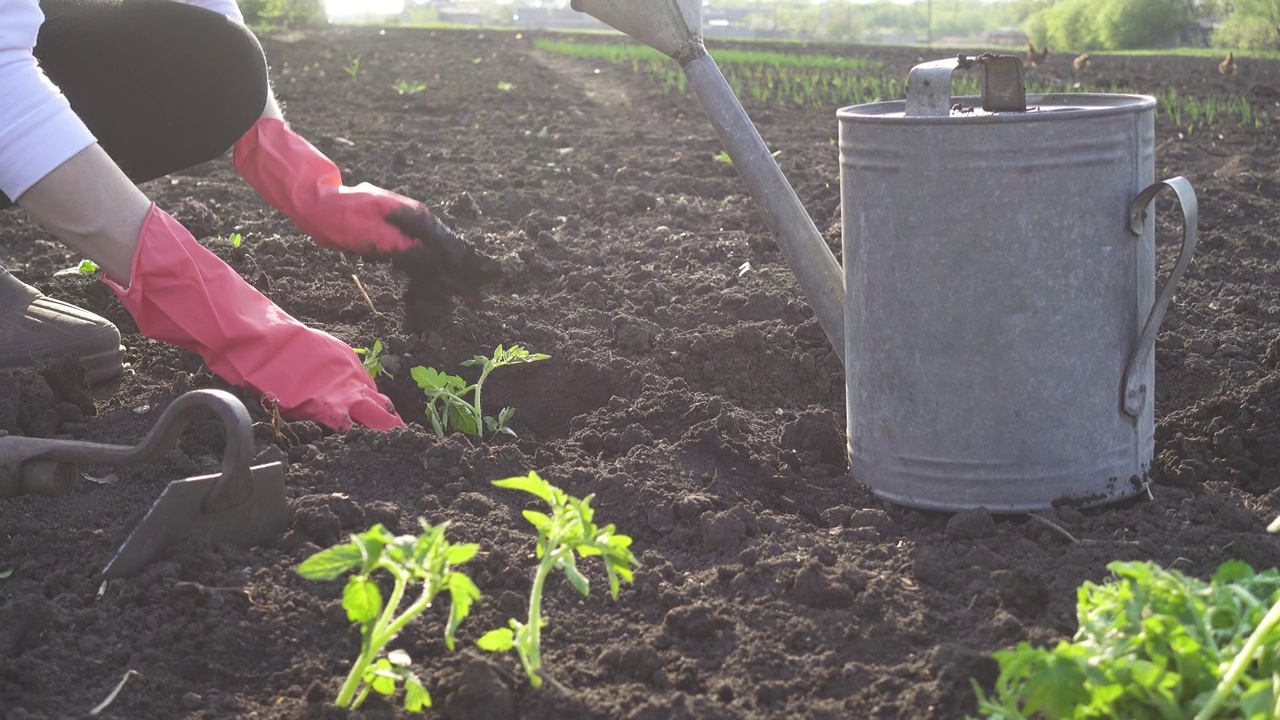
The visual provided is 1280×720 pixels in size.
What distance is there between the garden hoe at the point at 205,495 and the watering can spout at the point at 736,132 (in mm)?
895

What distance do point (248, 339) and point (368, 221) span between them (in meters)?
0.50

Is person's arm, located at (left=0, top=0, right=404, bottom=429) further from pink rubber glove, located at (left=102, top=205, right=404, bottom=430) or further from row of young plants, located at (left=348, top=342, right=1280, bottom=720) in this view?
row of young plants, located at (left=348, top=342, right=1280, bottom=720)

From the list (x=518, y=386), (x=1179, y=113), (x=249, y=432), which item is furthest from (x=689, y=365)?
(x=1179, y=113)

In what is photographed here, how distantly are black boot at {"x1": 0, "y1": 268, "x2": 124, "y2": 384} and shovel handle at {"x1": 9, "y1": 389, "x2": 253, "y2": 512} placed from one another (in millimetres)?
749

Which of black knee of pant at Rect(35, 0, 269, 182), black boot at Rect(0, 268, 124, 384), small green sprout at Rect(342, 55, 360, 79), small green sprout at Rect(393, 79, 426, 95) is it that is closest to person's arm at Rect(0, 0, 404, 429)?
black boot at Rect(0, 268, 124, 384)

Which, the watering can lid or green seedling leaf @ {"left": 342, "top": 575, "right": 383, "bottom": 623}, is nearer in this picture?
green seedling leaf @ {"left": 342, "top": 575, "right": 383, "bottom": 623}

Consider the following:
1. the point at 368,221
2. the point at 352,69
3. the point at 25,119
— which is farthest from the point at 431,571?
the point at 352,69

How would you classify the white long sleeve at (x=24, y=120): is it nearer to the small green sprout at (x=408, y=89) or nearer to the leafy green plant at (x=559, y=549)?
the leafy green plant at (x=559, y=549)

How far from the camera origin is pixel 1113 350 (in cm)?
190

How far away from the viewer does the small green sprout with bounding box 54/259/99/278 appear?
3162mm

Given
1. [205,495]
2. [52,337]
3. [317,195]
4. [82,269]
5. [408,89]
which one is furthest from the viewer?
[408,89]

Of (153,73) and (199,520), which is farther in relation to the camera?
(153,73)

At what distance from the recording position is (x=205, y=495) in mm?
1732

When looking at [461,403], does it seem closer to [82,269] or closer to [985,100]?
[985,100]
